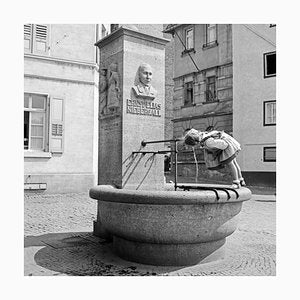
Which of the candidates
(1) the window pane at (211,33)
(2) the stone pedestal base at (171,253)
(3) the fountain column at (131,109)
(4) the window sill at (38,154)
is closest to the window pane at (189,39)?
(1) the window pane at (211,33)

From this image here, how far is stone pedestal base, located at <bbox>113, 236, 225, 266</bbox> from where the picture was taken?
4457mm

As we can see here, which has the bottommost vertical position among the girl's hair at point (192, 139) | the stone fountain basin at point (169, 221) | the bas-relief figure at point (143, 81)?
the stone fountain basin at point (169, 221)

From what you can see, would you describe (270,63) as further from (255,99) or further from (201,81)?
(201,81)

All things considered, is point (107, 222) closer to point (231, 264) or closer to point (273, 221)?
point (231, 264)

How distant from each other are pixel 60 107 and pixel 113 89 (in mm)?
7812

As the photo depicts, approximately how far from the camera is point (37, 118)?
12.8 meters

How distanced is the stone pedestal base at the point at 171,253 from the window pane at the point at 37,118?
894 cm

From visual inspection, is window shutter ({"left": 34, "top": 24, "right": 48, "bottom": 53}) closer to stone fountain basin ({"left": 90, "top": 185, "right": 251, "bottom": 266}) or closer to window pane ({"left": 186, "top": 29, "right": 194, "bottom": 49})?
stone fountain basin ({"left": 90, "top": 185, "right": 251, "bottom": 266})

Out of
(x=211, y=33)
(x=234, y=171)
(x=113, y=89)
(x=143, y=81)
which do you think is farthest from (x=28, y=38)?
(x=211, y=33)

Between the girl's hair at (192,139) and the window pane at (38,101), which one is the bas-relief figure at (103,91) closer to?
the girl's hair at (192,139)

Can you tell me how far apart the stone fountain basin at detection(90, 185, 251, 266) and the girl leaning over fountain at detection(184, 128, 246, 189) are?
19.9 inches

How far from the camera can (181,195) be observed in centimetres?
410

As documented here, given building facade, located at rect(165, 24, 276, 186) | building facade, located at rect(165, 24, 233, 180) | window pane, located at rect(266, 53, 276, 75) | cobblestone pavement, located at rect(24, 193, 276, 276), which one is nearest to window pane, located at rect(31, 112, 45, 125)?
cobblestone pavement, located at rect(24, 193, 276, 276)

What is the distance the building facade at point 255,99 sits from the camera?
707 inches
